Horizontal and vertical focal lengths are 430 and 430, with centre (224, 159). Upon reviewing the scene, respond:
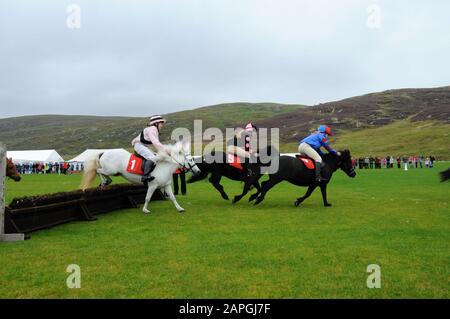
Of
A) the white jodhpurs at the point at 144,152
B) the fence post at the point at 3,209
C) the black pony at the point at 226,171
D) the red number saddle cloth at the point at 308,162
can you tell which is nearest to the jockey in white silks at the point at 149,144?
the white jodhpurs at the point at 144,152

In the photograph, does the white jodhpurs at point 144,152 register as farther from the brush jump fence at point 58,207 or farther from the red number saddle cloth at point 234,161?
the red number saddle cloth at point 234,161

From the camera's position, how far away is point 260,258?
6.81m

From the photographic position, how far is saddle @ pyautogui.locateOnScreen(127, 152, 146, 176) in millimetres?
13047

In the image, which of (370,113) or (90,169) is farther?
(370,113)

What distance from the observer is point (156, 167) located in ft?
43.1

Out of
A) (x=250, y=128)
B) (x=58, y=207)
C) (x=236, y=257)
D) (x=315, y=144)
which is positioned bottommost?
(x=236, y=257)

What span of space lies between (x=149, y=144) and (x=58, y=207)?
3989 mm

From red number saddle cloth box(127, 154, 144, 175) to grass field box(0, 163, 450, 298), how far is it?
5.96 feet

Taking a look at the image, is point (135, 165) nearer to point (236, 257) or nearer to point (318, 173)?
point (318, 173)

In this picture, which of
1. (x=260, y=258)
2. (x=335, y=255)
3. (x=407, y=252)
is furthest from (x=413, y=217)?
(x=260, y=258)

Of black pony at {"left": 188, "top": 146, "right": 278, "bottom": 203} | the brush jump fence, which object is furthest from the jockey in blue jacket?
the brush jump fence

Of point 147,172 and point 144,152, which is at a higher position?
point 144,152

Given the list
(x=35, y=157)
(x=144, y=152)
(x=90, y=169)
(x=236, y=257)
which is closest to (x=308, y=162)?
(x=144, y=152)
